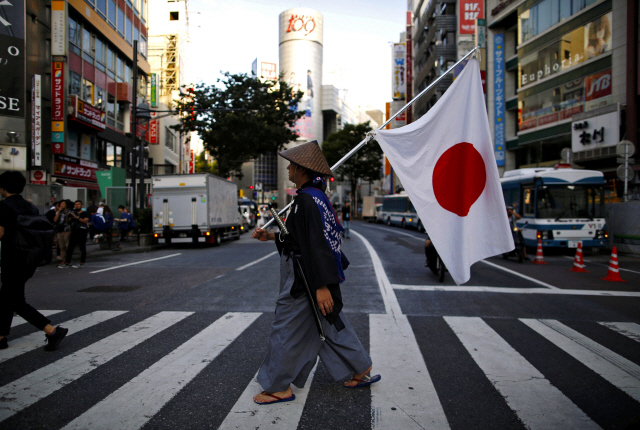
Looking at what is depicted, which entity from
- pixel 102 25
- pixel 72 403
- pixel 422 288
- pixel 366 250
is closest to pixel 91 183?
pixel 102 25

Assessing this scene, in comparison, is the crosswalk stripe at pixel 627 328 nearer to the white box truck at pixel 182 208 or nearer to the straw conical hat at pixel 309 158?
the straw conical hat at pixel 309 158

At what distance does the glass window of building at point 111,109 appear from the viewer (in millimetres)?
29188

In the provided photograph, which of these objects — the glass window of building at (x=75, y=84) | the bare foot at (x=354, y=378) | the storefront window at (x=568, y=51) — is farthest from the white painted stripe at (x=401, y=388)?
the glass window of building at (x=75, y=84)

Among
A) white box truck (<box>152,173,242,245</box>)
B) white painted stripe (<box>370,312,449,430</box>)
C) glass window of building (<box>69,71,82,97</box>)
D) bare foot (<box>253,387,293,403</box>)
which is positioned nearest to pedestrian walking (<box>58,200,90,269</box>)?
white box truck (<box>152,173,242,245</box>)

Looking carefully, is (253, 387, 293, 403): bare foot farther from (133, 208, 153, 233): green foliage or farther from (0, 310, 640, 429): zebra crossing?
(133, 208, 153, 233): green foliage

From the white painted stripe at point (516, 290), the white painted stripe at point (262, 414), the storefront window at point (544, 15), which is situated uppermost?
the storefront window at point (544, 15)

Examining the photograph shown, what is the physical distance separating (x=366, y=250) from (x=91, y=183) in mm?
18271

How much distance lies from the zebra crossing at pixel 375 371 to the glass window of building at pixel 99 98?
80.1 ft

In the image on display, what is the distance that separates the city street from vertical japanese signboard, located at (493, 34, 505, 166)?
24.0m

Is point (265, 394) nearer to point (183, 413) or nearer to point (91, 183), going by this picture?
point (183, 413)

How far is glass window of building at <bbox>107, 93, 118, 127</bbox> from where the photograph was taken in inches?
1149

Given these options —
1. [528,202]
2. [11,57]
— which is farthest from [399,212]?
[11,57]

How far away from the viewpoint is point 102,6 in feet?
89.7

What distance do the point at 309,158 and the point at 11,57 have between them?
21.2 metres
